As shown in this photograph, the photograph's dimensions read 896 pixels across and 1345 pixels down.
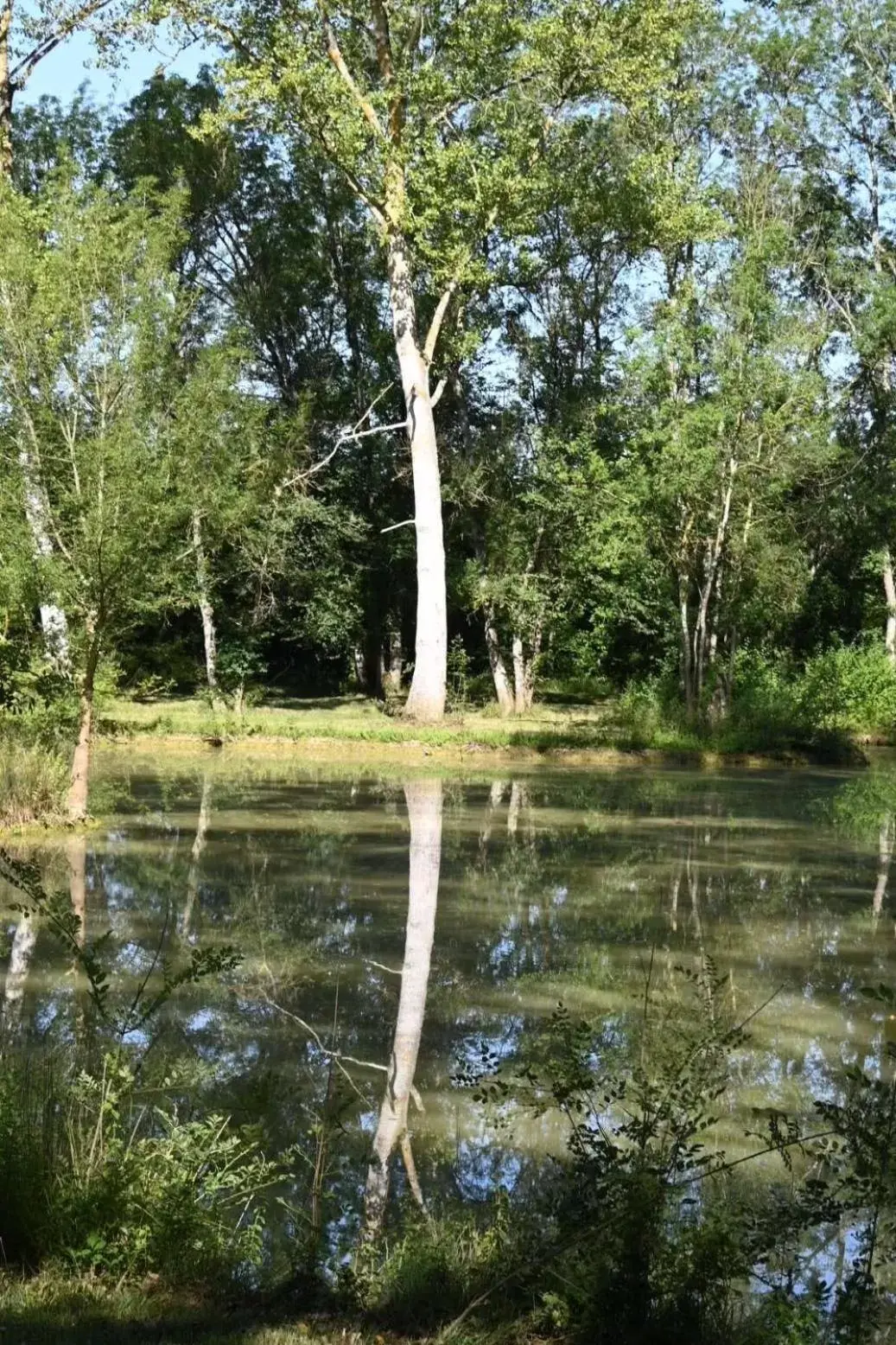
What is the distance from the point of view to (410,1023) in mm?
7750

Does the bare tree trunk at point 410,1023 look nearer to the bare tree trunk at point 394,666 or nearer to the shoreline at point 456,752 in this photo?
the shoreline at point 456,752

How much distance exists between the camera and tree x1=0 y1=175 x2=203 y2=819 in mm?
13094

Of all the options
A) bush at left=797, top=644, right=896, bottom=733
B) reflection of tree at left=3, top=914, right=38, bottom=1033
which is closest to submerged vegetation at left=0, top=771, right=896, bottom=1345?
reflection of tree at left=3, top=914, right=38, bottom=1033

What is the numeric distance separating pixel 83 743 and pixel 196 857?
6.50 feet

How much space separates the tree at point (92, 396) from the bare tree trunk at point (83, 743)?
0.05 meters

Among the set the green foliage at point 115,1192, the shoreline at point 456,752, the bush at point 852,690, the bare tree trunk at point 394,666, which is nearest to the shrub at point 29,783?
the green foliage at point 115,1192

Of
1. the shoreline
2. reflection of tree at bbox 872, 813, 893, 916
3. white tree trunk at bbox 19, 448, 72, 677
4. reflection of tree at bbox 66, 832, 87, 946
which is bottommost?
reflection of tree at bbox 872, 813, 893, 916

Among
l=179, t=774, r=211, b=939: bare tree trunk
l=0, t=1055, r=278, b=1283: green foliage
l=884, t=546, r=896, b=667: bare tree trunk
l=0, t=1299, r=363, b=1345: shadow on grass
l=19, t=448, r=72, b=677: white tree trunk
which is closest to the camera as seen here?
l=0, t=1299, r=363, b=1345: shadow on grass

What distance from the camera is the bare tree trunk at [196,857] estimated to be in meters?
10.3

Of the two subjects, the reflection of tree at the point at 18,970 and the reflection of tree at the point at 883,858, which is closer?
the reflection of tree at the point at 18,970

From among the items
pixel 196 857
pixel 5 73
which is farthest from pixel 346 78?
pixel 196 857

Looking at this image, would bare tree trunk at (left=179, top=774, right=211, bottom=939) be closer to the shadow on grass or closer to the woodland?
the woodland

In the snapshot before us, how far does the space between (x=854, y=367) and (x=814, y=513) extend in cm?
487

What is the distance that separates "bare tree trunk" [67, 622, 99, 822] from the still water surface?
0.48 metres
